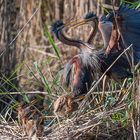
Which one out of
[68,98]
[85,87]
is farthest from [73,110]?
[85,87]

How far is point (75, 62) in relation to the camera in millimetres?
4863

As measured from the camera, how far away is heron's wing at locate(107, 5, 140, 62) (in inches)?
187

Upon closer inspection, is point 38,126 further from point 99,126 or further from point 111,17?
point 111,17

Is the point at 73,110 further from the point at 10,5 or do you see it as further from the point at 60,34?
the point at 10,5

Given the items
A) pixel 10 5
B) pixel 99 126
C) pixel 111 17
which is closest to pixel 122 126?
pixel 99 126

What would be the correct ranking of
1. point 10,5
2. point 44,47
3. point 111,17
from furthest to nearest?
point 44,47 → point 10,5 → point 111,17

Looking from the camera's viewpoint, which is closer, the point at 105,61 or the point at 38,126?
the point at 38,126

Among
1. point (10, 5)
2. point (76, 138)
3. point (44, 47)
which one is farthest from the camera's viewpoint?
point (44, 47)

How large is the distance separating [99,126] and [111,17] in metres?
0.83

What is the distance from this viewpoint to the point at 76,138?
13.3 feet

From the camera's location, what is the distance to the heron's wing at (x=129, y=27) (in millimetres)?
4742

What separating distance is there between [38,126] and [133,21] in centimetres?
113

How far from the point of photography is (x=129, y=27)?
15.8 feet

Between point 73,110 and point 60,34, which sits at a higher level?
point 60,34
